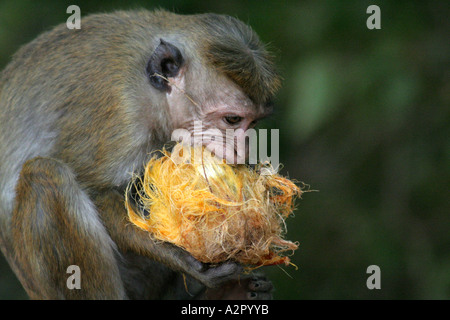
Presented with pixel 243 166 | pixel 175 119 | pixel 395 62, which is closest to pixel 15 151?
pixel 175 119

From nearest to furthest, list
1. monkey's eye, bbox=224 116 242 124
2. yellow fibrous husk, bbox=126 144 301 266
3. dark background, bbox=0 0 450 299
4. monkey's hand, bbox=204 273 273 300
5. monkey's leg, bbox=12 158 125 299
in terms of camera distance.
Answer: yellow fibrous husk, bbox=126 144 301 266
monkey's leg, bbox=12 158 125 299
monkey's eye, bbox=224 116 242 124
monkey's hand, bbox=204 273 273 300
dark background, bbox=0 0 450 299

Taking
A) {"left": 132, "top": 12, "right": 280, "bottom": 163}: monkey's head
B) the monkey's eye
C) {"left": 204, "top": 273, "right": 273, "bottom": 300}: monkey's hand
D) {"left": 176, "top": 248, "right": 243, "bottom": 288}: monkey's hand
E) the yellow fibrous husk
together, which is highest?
{"left": 132, "top": 12, "right": 280, "bottom": 163}: monkey's head

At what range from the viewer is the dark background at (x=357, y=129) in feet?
30.5

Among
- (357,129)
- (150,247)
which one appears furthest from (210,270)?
(357,129)

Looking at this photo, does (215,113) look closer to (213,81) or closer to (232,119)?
(232,119)

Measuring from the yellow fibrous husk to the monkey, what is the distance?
0.39 meters

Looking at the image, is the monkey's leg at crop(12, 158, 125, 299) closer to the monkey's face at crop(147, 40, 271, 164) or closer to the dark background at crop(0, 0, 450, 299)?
the monkey's face at crop(147, 40, 271, 164)

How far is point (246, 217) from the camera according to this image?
529 cm

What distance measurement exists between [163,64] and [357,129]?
16.9 ft

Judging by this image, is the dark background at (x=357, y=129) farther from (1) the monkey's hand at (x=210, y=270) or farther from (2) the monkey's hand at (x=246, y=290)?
(1) the monkey's hand at (x=210, y=270)

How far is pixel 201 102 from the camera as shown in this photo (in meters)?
6.35

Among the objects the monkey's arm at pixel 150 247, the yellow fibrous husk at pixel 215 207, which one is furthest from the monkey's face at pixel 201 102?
the monkey's arm at pixel 150 247

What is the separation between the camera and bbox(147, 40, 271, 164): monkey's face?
6223 mm

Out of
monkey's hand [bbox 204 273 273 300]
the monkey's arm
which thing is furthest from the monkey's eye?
monkey's hand [bbox 204 273 273 300]
